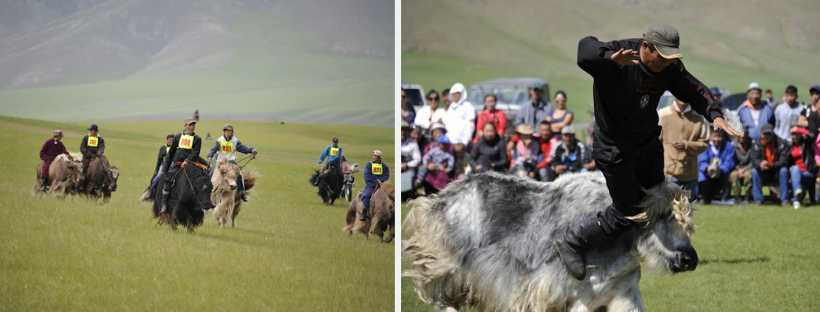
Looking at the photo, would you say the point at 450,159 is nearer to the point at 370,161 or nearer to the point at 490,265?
the point at 370,161

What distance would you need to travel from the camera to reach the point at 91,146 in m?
5.66

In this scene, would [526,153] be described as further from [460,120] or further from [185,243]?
[185,243]

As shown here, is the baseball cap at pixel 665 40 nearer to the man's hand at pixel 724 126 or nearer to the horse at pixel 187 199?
the man's hand at pixel 724 126

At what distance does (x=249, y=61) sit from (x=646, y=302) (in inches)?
138

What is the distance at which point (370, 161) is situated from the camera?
22.7 ft

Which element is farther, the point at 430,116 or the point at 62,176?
the point at 430,116

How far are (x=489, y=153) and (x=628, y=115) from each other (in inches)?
260

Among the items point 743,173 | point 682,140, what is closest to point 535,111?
point 743,173

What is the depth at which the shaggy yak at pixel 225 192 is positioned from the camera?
614 centimetres

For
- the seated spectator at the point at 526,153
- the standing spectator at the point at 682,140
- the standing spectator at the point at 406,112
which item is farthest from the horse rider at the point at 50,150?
the standing spectator at the point at 406,112

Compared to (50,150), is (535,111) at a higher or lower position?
higher

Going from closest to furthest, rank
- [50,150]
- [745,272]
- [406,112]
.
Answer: [50,150] → [745,272] → [406,112]

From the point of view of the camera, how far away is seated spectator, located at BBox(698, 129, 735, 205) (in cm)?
1220

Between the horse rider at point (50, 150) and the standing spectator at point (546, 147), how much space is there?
713 centimetres
